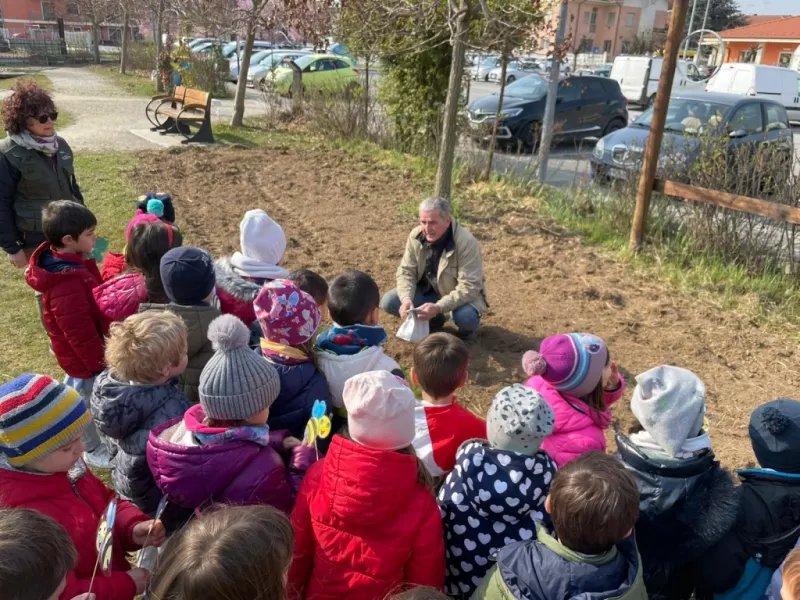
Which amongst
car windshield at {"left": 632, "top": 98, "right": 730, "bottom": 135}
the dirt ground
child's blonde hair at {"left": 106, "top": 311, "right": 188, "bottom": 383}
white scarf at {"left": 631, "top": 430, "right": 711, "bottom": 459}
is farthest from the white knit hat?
car windshield at {"left": 632, "top": 98, "right": 730, "bottom": 135}

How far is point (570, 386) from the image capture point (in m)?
2.50

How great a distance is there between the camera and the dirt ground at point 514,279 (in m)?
4.39

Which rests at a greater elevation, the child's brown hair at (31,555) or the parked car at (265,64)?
the parked car at (265,64)

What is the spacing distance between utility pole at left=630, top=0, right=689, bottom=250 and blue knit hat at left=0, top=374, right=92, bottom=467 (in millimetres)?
5757

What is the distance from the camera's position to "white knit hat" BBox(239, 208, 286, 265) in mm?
3303

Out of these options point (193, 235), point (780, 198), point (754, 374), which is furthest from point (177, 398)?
point (780, 198)

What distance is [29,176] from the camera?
13.3ft

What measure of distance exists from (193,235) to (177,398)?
15.4 ft

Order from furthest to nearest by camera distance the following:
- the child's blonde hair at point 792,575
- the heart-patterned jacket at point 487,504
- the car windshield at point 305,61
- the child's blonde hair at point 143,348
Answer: the car windshield at point 305,61, the child's blonde hair at point 143,348, the heart-patterned jacket at point 487,504, the child's blonde hair at point 792,575

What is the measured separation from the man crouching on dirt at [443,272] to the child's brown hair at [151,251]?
1828 mm

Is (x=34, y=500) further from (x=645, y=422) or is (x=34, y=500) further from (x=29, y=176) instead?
(x=29, y=176)

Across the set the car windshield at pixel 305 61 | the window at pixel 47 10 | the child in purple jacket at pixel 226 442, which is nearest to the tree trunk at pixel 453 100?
the child in purple jacket at pixel 226 442

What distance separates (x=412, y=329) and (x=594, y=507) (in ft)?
9.14

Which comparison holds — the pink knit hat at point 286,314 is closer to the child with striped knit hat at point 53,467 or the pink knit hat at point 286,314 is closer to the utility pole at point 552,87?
the child with striped knit hat at point 53,467
